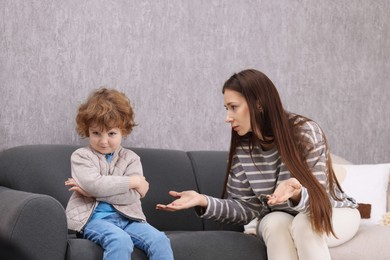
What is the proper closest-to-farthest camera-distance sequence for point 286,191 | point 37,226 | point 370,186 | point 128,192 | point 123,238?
point 37,226 → point 123,238 → point 286,191 → point 128,192 → point 370,186

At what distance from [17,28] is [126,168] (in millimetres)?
868

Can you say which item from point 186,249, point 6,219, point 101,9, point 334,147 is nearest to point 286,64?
point 334,147

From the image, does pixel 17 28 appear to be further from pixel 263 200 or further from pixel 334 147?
pixel 334 147

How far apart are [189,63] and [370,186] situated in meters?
1.10

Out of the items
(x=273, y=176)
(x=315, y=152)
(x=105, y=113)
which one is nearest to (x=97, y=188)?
(x=105, y=113)

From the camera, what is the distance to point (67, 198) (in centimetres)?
234

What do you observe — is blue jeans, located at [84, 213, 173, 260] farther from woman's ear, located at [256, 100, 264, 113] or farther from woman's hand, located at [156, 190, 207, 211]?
woman's ear, located at [256, 100, 264, 113]

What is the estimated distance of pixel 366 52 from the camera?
151 inches

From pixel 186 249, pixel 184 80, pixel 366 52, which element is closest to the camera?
pixel 186 249

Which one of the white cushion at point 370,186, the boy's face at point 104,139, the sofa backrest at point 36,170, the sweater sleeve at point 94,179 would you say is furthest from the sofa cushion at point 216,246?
the white cushion at point 370,186

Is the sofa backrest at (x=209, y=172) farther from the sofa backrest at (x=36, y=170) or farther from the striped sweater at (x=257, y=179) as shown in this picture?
the sofa backrest at (x=36, y=170)

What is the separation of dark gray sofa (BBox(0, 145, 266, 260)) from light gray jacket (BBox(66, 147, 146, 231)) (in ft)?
0.36

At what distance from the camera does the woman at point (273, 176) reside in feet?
6.84

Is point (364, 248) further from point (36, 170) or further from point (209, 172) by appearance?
point (36, 170)
